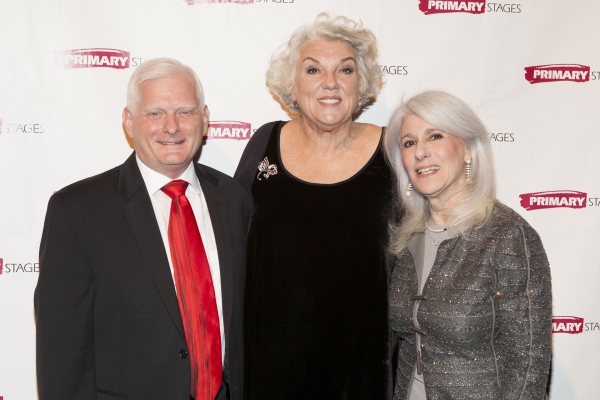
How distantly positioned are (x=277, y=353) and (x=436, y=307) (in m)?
0.72

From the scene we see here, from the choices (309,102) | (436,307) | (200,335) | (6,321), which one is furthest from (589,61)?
(6,321)

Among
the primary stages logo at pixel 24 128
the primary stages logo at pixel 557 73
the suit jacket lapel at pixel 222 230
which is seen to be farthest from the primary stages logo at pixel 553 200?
the primary stages logo at pixel 24 128

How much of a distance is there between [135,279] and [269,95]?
1.34m

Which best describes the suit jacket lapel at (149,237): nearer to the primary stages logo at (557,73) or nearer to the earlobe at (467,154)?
the earlobe at (467,154)

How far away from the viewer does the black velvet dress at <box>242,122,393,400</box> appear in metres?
2.18

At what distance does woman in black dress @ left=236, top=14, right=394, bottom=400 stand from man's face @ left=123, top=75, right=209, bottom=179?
413mm

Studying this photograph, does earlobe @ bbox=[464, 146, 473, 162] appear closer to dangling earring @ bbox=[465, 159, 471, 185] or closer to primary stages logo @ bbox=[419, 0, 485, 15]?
dangling earring @ bbox=[465, 159, 471, 185]

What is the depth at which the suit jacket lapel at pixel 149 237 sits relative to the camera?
1.84 meters

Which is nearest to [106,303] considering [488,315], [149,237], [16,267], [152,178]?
[149,237]

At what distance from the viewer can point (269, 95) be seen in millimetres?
2832

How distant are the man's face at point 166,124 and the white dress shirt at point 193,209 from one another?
40 millimetres

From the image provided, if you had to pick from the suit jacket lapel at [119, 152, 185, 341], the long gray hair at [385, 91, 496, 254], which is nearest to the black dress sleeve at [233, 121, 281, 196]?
the suit jacket lapel at [119, 152, 185, 341]

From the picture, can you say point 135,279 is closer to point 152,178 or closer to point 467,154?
point 152,178

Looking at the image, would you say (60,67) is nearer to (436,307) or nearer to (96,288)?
(96,288)
